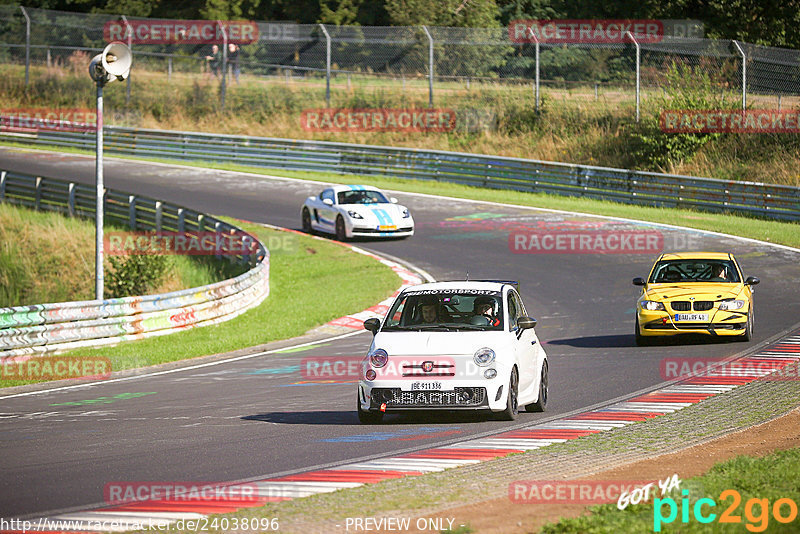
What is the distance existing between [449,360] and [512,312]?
1.36m

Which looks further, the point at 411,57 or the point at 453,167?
the point at 411,57

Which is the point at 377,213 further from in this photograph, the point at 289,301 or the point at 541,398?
the point at 541,398

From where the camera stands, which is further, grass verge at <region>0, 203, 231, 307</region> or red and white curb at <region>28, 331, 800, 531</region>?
grass verge at <region>0, 203, 231, 307</region>

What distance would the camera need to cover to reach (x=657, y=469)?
8.77 meters

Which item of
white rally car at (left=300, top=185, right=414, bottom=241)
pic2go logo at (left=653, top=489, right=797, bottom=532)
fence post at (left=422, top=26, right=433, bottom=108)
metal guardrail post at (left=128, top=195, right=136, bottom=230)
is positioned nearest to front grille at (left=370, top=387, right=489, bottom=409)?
pic2go logo at (left=653, top=489, right=797, bottom=532)

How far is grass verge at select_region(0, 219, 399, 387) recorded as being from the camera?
58.8 feet

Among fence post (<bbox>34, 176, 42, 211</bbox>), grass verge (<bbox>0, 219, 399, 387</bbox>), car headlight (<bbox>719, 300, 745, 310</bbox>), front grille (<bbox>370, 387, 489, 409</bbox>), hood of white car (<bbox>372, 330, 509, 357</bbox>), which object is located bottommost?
grass verge (<bbox>0, 219, 399, 387</bbox>)

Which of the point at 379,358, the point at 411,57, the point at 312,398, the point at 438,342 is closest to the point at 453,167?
the point at 411,57

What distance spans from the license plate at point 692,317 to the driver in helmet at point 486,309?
6.21m

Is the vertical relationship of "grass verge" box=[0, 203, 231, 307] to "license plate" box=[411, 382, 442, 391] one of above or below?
below

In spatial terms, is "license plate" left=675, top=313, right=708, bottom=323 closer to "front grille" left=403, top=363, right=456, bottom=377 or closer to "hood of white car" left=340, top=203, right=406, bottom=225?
"front grille" left=403, top=363, right=456, bottom=377

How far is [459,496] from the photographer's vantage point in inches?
311

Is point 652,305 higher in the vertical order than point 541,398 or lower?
lower

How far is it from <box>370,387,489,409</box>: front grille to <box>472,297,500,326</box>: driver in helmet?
99cm
